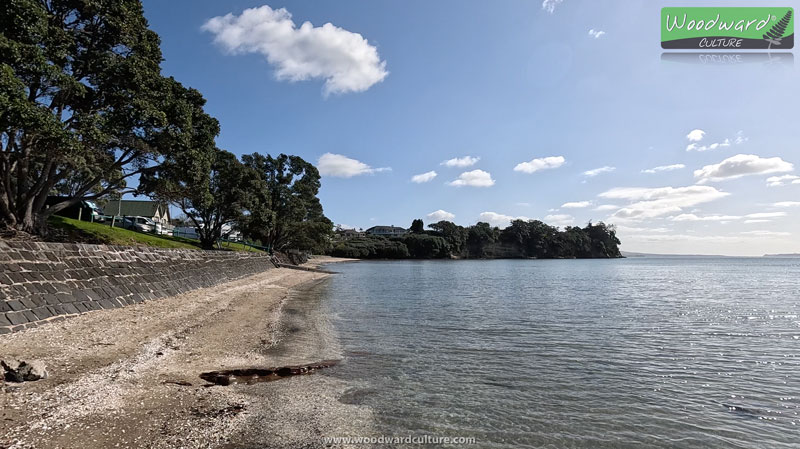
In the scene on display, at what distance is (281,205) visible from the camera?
6031 cm

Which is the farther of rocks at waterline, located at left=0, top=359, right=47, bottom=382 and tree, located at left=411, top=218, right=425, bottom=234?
tree, located at left=411, top=218, right=425, bottom=234

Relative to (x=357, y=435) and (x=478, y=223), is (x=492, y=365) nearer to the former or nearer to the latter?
(x=357, y=435)

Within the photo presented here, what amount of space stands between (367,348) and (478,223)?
183436 millimetres

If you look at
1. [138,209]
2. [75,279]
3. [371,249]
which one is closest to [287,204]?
[138,209]

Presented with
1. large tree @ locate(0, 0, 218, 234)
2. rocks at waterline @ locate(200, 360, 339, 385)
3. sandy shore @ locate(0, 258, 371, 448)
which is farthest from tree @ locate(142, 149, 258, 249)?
rocks at waterline @ locate(200, 360, 339, 385)

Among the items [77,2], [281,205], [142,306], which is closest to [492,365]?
[142,306]

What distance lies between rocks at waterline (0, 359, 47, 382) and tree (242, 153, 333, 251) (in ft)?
147

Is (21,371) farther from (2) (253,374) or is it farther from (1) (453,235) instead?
(1) (453,235)

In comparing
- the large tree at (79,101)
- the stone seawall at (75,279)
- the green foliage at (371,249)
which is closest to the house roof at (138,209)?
the large tree at (79,101)

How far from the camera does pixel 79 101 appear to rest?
20.8 meters

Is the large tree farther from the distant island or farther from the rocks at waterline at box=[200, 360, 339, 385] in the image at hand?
the distant island

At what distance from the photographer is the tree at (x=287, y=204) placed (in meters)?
58.2

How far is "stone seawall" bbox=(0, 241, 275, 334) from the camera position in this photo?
419 inches

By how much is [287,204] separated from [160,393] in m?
55.3
